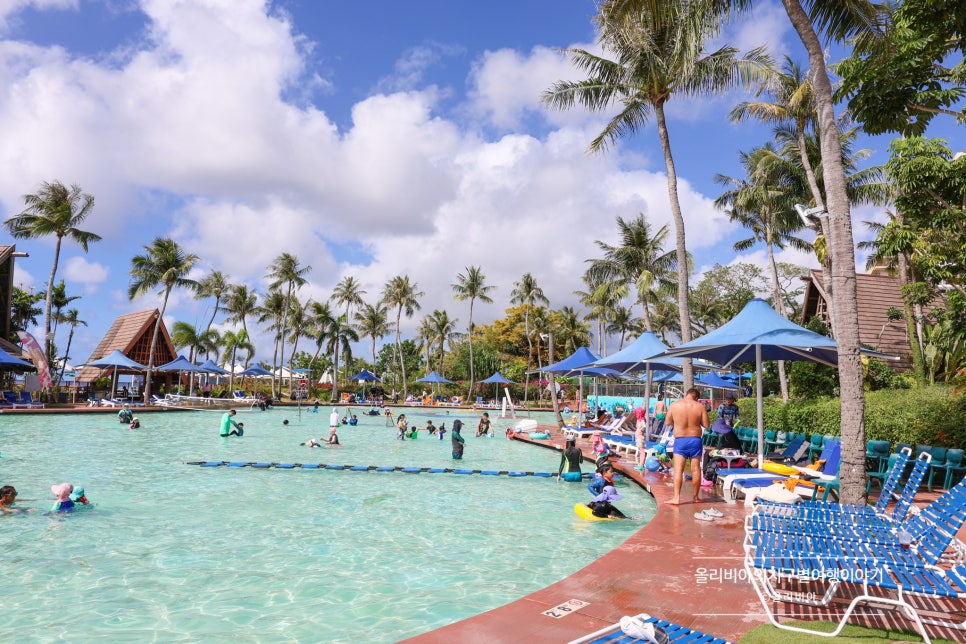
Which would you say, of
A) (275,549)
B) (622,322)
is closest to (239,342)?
(622,322)

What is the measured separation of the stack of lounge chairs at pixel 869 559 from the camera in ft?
12.6

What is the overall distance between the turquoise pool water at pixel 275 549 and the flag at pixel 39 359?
2435 centimetres

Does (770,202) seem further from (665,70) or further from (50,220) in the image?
(50,220)

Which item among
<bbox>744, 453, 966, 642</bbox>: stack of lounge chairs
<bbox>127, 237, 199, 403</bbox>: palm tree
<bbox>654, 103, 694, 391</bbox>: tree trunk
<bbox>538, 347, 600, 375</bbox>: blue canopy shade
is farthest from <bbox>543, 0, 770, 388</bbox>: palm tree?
<bbox>127, 237, 199, 403</bbox>: palm tree

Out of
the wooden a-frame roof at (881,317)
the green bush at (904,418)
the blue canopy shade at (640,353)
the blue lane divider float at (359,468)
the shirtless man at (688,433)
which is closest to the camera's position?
the shirtless man at (688,433)

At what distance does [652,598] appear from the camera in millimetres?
4676

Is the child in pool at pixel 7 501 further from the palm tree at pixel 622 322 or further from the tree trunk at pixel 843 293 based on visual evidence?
Result: the palm tree at pixel 622 322

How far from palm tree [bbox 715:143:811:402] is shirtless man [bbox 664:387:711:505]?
16990mm

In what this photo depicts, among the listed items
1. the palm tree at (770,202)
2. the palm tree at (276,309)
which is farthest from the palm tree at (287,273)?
the palm tree at (770,202)

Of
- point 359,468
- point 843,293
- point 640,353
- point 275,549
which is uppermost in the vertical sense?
point 843,293

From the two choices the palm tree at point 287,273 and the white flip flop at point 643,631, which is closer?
the white flip flop at point 643,631

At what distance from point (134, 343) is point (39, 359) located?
871cm

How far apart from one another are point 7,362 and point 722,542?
107 ft

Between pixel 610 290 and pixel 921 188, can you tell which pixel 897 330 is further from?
pixel 921 188
